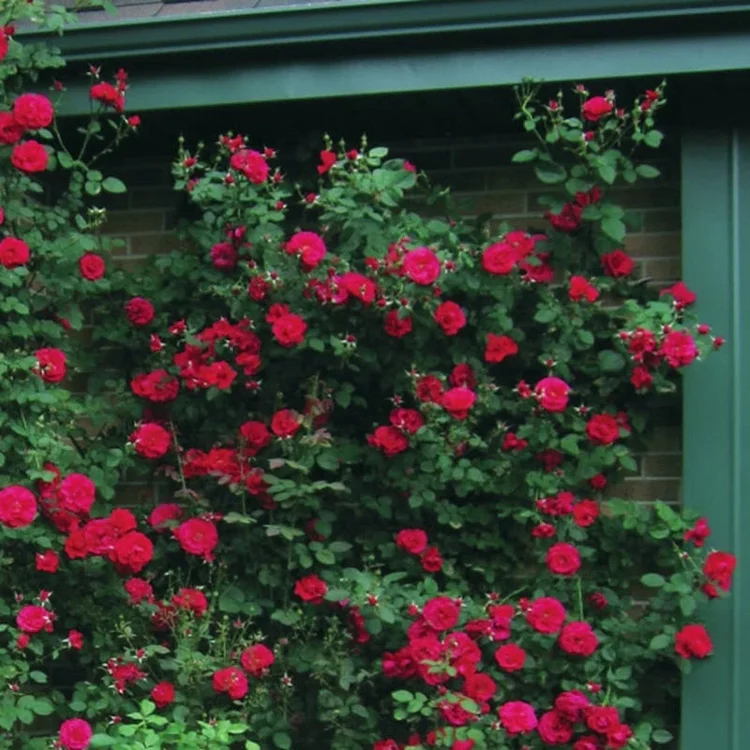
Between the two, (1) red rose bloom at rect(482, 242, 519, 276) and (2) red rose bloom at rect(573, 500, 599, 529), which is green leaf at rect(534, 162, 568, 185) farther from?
(2) red rose bloom at rect(573, 500, 599, 529)

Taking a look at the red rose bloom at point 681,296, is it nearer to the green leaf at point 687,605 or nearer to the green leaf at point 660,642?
the green leaf at point 687,605

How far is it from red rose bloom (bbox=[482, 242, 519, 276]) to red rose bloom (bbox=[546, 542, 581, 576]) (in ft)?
Result: 2.66

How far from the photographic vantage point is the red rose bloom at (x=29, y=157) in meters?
3.72

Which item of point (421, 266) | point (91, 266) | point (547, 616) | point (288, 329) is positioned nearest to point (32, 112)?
point (91, 266)

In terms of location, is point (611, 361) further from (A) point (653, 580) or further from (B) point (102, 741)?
(B) point (102, 741)

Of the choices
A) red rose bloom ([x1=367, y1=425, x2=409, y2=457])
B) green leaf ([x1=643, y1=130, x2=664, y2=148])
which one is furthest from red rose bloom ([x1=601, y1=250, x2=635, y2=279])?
red rose bloom ([x1=367, y1=425, x2=409, y2=457])

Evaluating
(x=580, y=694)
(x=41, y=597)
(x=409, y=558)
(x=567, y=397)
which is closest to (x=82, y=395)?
(x=41, y=597)

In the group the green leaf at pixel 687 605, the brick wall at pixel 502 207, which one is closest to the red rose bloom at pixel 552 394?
the brick wall at pixel 502 207

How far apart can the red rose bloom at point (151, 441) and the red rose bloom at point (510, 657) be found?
3.88ft

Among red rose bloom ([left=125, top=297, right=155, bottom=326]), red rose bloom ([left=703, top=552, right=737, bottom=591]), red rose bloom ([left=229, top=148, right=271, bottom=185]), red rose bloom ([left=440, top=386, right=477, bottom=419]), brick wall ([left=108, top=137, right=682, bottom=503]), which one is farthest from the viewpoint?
red rose bloom ([left=125, top=297, right=155, bottom=326])

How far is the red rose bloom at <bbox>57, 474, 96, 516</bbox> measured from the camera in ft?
11.9

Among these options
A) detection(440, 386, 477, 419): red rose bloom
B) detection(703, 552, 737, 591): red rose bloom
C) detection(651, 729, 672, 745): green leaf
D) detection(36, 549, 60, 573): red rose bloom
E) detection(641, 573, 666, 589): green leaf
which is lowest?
detection(651, 729, 672, 745): green leaf

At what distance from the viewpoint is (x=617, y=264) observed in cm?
381

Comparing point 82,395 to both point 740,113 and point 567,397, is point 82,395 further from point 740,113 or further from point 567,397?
point 740,113
